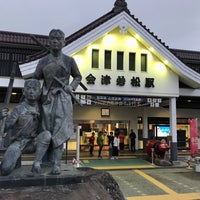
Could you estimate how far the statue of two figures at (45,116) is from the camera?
3.95 meters

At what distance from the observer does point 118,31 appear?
14758mm

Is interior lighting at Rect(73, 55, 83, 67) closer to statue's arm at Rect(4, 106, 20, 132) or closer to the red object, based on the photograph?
the red object

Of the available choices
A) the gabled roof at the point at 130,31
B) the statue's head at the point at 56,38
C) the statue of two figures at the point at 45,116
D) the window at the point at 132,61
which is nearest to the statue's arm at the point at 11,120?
the statue of two figures at the point at 45,116

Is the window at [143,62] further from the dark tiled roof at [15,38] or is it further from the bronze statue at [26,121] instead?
the bronze statue at [26,121]

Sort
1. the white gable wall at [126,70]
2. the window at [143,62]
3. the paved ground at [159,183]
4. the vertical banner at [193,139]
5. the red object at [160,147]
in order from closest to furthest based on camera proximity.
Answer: the paved ground at [159,183]
the vertical banner at [193,139]
the white gable wall at [126,70]
the red object at [160,147]
the window at [143,62]

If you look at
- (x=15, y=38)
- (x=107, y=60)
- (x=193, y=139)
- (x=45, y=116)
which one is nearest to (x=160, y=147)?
(x=193, y=139)

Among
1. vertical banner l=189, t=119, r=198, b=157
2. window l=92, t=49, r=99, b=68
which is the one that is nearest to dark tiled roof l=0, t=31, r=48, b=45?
window l=92, t=49, r=99, b=68

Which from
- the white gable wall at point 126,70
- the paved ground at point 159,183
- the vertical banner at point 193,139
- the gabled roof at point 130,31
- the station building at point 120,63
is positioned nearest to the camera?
the paved ground at point 159,183

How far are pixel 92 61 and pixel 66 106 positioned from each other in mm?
10485

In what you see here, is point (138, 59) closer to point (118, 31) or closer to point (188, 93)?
point (118, 31)

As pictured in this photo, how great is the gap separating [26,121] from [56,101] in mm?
554

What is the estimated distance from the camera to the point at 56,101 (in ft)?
14.1

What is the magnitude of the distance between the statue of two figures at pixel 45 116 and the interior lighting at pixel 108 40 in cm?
1036

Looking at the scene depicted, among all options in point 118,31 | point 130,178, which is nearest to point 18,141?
point 130,178
